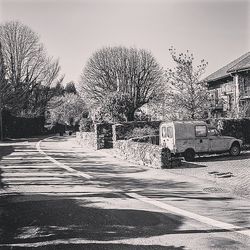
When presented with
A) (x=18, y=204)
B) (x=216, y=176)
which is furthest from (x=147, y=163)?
(x=18, y=204)

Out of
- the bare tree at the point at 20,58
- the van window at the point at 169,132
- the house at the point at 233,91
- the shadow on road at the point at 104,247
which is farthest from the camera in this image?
the bare tree at the point at 20,58

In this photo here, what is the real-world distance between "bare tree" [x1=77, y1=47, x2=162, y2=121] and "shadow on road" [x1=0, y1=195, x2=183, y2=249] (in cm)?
4566

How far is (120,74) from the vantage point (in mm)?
54938

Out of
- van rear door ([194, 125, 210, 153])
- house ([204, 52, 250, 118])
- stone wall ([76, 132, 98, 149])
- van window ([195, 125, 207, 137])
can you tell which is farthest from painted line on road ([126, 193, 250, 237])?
house ([204, 52, 250, 118])

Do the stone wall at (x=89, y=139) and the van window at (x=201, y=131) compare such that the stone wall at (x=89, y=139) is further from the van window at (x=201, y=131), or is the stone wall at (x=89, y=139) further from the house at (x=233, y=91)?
the house at (x=233, y=91)

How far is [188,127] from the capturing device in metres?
18.6

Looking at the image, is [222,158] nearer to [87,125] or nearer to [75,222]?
[75,222]

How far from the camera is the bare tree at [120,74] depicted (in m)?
54.7

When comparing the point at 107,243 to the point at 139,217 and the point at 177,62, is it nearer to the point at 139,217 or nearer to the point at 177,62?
the point at 139,217

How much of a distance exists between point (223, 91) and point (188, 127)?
24739 mm

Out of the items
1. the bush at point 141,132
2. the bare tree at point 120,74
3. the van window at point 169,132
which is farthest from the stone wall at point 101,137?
the bare tree at point 120,74

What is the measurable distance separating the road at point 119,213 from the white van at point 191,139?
4.20 meters

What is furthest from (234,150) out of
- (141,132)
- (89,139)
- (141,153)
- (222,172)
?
(89,139)

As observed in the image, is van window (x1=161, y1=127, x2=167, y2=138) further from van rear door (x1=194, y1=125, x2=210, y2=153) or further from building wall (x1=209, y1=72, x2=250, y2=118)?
building wall (x1=209, y1=72, x2=250, y2=118)
